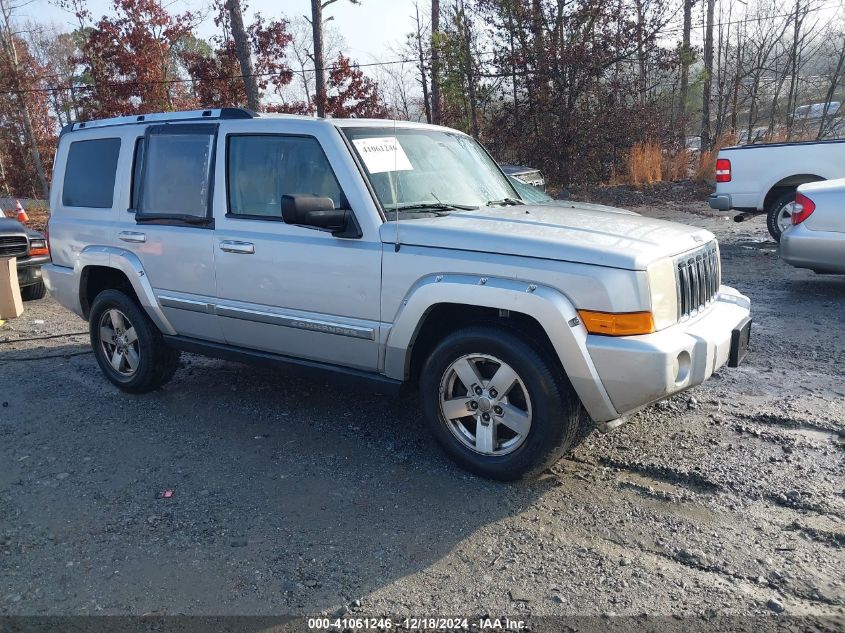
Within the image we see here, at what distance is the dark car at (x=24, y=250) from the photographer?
8977 millimetres

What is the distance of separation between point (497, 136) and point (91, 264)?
618 inches

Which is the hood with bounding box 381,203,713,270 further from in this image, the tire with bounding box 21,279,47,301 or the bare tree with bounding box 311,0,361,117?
the bare tree with bounding box 311,0,361,117

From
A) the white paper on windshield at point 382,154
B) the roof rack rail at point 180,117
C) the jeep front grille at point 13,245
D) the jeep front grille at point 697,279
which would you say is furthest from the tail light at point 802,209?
the jeep front grille at point 13,245

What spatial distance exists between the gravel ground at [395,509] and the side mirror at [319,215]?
1359 millimetres

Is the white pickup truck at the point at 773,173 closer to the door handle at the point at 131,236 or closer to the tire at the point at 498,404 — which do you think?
the tire at the point at 498,404

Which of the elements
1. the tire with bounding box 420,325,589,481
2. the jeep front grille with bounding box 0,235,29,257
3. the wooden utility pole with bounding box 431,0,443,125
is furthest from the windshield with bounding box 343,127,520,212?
the wooden utility pole with bounding box 431,0,443,125

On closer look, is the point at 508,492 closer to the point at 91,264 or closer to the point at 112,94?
the point at 91,264

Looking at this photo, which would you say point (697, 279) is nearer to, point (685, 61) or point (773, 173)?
point (773, 173)

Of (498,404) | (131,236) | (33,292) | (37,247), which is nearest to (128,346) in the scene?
(131,236)

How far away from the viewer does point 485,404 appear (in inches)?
152

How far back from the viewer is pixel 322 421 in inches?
194

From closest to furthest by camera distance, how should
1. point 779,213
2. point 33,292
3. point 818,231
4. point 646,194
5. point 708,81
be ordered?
point 818,231 < point 33,292 < point 779,213 < point 646,194 < point 708,81

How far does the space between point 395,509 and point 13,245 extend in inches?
295

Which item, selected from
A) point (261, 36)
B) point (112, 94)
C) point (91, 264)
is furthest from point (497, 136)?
point (91, 264)
